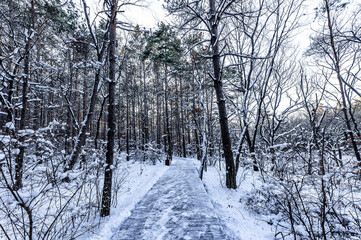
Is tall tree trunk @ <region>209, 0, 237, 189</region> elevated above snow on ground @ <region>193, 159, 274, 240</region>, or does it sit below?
above

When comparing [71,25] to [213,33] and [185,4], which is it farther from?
[213,33]

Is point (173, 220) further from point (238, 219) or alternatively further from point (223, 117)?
point (223, 117)

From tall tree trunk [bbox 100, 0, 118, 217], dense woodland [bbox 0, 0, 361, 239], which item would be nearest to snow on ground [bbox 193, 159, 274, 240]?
dense woodland [bbox 0, 0, 361, 239]

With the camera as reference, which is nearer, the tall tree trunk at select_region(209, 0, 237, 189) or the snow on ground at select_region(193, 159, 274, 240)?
the snow on ground at select_region(193, 159, 274, 240)

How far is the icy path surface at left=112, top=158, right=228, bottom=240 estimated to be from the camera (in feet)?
8.35

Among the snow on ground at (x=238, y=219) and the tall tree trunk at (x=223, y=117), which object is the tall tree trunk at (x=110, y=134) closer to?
the snow on ground at (x=238, y=219)

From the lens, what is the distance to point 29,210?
1618mm

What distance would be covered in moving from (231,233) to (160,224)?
127 cm

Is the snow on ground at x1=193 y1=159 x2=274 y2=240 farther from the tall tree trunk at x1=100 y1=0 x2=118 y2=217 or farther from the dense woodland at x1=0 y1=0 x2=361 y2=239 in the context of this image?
the tall tree trunk at x1=100 y1=0 x2=118 y2=217

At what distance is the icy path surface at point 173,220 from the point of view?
254cm

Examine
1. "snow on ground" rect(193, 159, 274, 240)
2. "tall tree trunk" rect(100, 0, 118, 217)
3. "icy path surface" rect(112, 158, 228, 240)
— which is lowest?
"snow on ground" rect(193, 159, 274, 240)

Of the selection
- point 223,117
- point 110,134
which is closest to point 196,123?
point 223,117

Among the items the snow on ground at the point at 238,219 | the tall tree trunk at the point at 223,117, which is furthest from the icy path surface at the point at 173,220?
the tall tree trunk at the point at 223,117

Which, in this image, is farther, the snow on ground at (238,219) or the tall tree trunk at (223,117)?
the tall tree trunk at (223,117)
